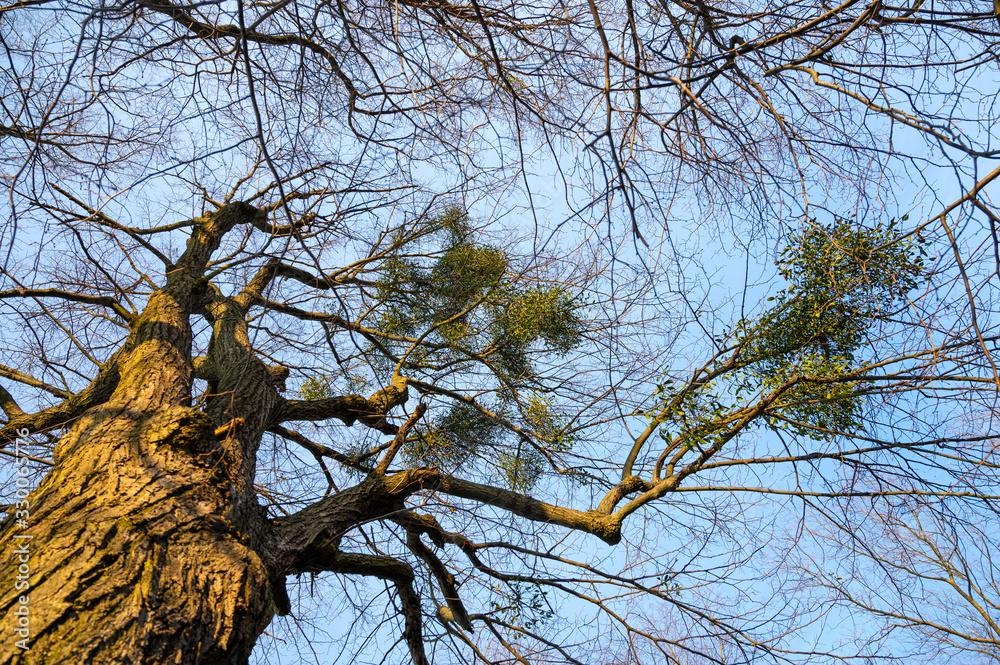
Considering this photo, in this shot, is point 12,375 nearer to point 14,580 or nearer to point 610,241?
point 14,580

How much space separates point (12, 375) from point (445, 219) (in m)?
2.84

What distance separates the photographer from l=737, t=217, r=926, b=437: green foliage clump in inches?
117

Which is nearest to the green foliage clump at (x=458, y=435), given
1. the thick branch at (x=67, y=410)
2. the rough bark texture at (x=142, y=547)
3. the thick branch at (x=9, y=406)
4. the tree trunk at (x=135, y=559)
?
the rough bark texture at (x=142, y=547)

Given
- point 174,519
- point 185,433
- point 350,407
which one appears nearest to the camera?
point 174,519

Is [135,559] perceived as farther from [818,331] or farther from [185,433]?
[818,331]

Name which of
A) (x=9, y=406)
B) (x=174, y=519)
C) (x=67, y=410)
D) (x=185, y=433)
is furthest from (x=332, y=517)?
(x=9, y=406)

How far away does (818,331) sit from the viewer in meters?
3.22

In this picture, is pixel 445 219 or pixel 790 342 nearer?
pixel 790 342

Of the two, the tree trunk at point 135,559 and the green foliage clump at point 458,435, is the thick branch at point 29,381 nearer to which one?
the tree trunk at point 135,559

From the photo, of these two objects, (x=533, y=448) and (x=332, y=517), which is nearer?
(x=332, y=517)

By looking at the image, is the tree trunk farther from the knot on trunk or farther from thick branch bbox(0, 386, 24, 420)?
thick branch bbox(0, 386, 24, 420)

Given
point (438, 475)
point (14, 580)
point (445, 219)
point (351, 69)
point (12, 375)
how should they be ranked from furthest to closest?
point (445, 219)
point (12, 375)
point (438, 475)
point (351, 69)
point (14, 580)

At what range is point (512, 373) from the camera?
169 inches

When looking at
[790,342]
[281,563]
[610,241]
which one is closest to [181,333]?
[281,563]
